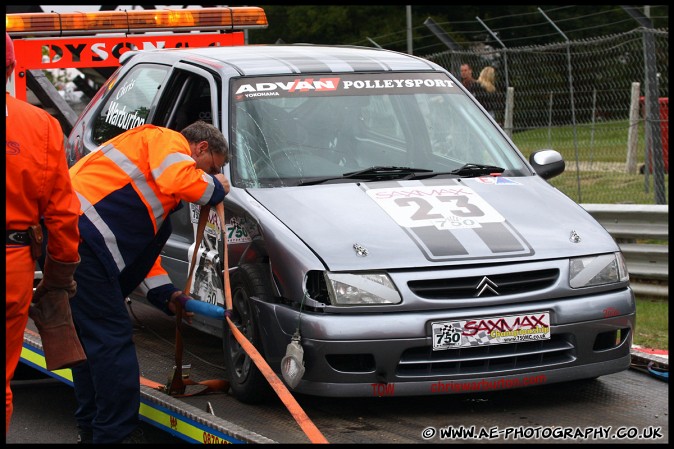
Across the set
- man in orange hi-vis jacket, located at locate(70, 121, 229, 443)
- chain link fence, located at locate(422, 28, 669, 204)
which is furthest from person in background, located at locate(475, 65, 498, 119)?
man in orange hi-vis jacket, located at locate(70, 121, 229, 443)

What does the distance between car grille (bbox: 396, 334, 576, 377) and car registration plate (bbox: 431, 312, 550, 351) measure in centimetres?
5

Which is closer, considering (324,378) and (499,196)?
(324,378)

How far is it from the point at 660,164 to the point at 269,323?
23.5 feet

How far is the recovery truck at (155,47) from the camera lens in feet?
17.4

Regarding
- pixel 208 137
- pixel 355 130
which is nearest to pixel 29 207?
pixel 208 137

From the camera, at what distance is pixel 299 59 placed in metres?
7.00

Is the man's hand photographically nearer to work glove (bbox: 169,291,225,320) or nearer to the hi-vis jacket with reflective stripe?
work glove (bbox: 169,291,225,320)

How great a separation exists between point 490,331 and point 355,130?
5.62 feet

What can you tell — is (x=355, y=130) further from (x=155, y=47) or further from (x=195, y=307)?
(x=155, y=47)

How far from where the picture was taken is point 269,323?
18.2 feet

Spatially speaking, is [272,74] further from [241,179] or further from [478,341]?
[478,341]

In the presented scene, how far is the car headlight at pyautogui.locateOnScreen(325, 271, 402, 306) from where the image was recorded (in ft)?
17.6

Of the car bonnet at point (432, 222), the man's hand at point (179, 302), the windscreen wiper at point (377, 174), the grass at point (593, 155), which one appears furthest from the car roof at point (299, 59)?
the grass at point (593, 155)

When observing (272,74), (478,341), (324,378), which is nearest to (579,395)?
(478,341)
